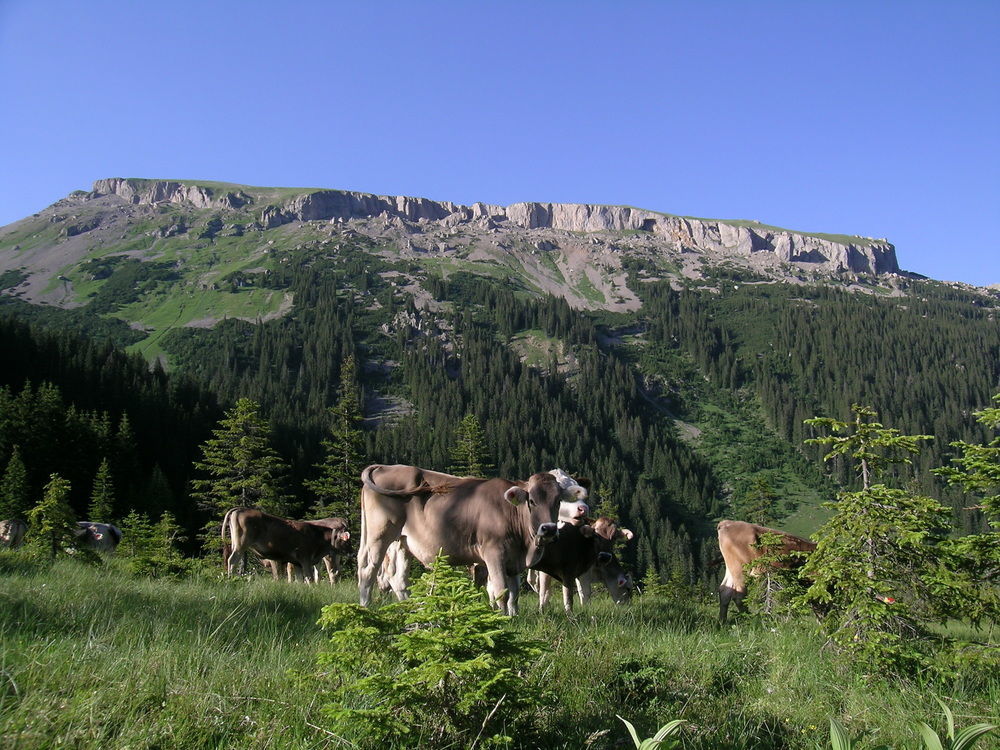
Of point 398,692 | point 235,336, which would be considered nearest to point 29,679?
point 398,692

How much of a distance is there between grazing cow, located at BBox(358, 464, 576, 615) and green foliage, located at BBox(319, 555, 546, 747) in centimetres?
514

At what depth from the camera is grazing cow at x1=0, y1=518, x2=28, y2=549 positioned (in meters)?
24.5

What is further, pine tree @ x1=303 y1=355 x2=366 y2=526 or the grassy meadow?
pine tree @ x1=303 y1=355 x2=366 y2=526

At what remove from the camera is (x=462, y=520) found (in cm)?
1001

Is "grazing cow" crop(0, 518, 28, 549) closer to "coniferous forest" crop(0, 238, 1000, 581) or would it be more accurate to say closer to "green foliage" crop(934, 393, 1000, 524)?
"coniferous forest" crop(0, 238, 1000, 581)

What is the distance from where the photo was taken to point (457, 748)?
148 inches

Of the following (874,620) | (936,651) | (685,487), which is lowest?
(685,487)

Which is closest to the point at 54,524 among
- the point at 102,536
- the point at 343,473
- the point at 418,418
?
the point at 102,536

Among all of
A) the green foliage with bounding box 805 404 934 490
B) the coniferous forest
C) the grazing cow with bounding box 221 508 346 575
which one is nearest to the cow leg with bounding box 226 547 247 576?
the grazing cow with bounding box 221 508 346 575

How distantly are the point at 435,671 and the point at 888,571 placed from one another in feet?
19.2

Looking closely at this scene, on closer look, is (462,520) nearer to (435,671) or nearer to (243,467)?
(435,671)

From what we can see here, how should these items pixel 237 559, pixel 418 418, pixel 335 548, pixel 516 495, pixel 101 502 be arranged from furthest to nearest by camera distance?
→ pixel 418 418, pixel 101 502, pixel 335 548, pixel 237 559, pixel 516 495

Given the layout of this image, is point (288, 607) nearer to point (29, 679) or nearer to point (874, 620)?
point (29, 679)

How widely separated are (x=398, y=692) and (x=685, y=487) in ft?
510
